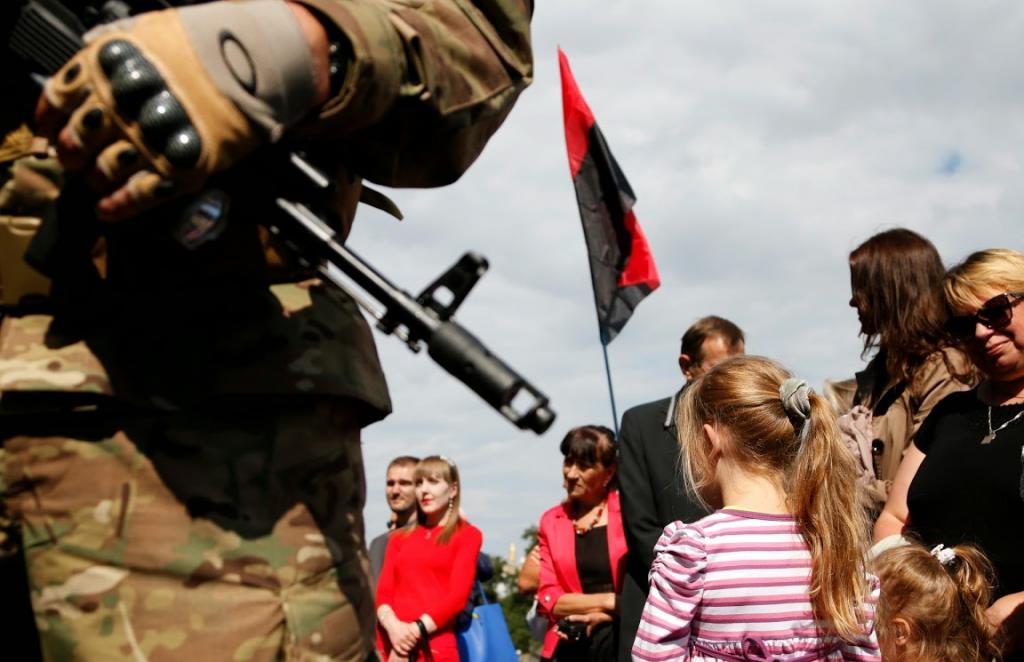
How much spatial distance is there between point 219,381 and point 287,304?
0.62ft

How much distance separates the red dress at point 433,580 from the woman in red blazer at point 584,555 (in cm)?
70

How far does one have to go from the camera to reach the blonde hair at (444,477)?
25.2 ft

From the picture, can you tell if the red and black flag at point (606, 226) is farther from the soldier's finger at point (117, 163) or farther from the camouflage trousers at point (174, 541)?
the soldier's finger at point (117, 163)

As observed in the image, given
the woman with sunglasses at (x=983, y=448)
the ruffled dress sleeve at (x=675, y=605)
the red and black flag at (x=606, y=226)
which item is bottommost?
the ruffled dress sleeve at (x=675, y=605)

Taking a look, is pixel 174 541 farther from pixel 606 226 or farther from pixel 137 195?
pixel 606 226

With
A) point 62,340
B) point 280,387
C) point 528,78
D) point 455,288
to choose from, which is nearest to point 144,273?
point 62,340

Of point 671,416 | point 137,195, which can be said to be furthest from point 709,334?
point 137,195

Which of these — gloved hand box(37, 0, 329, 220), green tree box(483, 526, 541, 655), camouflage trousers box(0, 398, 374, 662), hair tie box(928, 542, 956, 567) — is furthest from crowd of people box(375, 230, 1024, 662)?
green tree box(483, 526, 541, 655)

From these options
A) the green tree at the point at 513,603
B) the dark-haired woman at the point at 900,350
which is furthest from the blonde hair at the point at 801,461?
the green tree at the point at 513,603

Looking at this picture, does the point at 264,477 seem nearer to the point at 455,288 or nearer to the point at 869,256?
the point at 455,288

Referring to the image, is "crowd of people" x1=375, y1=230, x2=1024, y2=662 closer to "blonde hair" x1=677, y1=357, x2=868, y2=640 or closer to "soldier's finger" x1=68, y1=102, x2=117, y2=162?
"blonde hair" x1=677, y1=357, x2=868, y2=640

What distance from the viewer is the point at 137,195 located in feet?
4.83

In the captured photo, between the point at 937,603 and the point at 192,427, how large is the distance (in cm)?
285

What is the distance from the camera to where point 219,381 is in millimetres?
1683
